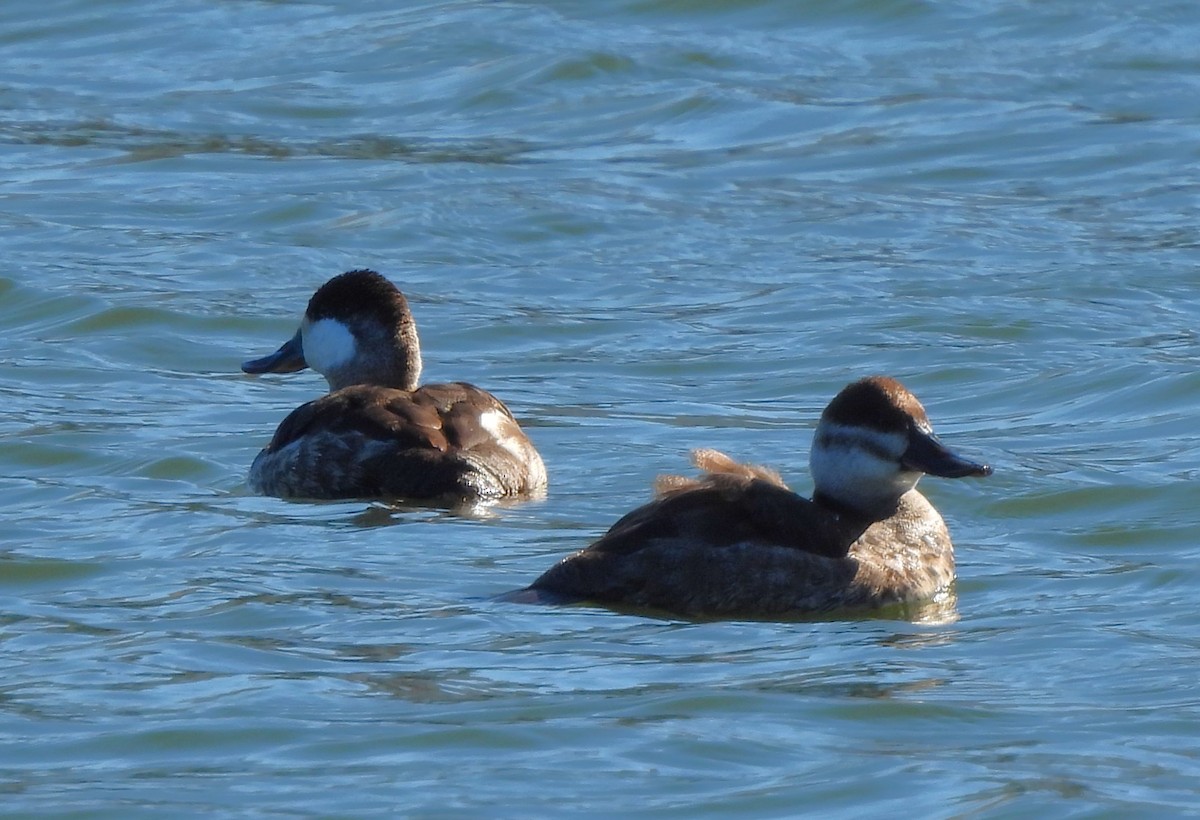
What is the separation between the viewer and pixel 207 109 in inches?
764

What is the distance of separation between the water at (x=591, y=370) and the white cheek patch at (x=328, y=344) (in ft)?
1.79

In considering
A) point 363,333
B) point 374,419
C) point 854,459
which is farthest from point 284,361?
point 854,459

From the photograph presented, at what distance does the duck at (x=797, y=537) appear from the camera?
8.30 metres

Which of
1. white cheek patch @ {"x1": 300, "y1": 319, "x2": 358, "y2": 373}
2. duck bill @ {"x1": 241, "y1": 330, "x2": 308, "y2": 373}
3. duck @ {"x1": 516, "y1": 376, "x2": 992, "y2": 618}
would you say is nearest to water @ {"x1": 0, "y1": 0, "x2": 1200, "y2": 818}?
duck @ {"x1": 516, "y1": 376, "x2": 992, "y2": 618}

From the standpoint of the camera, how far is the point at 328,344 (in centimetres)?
1178

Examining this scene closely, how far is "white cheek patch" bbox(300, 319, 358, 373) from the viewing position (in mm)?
11695

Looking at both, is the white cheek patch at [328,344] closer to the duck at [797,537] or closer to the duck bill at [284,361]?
the duck bill at [284,361]

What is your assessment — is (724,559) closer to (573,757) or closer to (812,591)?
(812,591)

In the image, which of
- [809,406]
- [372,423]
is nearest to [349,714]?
[372,423]

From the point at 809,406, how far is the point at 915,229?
4177 millimetres

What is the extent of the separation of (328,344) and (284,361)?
0.46m

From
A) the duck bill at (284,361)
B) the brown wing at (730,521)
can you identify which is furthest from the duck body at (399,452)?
the brown wing at (730,521)

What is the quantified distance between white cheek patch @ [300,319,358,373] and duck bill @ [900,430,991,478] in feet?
11.7

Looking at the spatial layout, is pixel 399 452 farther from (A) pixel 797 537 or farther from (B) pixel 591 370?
(B) pixel 591 370
